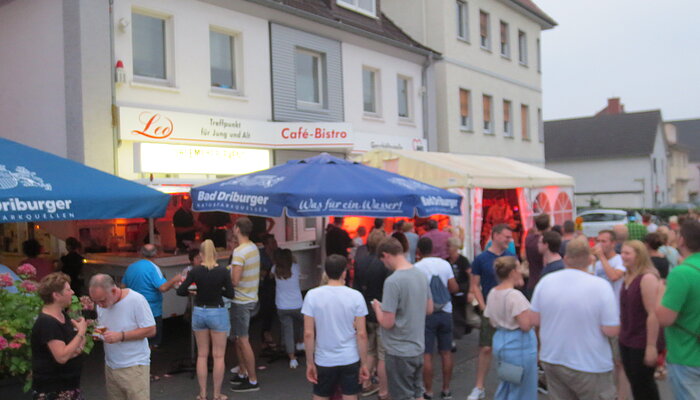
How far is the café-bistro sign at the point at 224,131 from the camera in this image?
10961 mm

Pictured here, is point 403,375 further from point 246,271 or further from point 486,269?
point 246,271

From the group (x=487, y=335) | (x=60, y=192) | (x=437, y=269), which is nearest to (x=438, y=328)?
(x=487, y=335)

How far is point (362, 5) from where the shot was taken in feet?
57.8

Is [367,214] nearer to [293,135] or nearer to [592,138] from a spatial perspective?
[293,135]

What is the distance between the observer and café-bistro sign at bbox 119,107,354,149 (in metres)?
11.0

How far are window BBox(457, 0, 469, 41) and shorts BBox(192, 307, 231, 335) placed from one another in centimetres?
1698

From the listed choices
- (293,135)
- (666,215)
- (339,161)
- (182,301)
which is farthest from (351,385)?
(666,215)

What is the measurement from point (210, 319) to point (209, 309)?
0.36ft

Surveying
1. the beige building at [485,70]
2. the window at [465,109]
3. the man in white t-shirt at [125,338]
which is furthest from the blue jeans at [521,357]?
the window at [465,109]

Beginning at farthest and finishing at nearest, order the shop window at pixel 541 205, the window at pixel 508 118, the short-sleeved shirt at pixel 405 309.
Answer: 1. the window at pixel 508 118
2. the shop window at pixel 541 205
3. the short-sleeved shirt at pixel 405 309

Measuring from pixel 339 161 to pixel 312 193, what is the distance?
1541 mm

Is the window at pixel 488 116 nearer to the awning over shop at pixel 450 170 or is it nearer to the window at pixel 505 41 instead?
the window at pixel 505 41

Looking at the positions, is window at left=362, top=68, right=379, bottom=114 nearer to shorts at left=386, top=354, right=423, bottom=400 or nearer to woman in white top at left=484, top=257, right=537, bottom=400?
shorts at left=386, top=354, right=423, bottom=400

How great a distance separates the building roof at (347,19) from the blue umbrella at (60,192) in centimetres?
619
